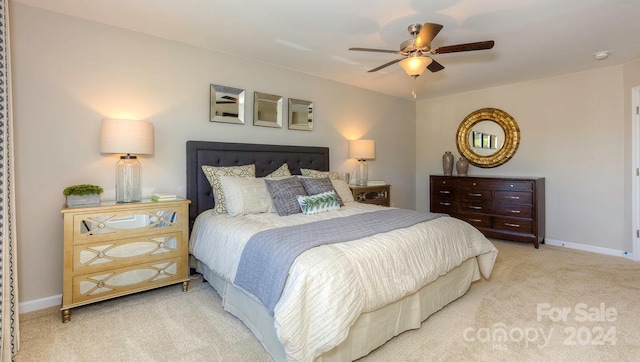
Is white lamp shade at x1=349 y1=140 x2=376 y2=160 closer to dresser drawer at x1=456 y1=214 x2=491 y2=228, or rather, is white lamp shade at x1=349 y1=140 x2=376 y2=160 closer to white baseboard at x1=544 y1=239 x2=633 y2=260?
dresser drawer at x1=456 y1=214 x2=491 y2=228

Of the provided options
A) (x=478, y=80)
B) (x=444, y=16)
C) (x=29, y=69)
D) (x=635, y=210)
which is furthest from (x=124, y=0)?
(x=635, y=210)

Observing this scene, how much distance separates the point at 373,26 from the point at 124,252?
9.43ft

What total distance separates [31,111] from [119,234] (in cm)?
120

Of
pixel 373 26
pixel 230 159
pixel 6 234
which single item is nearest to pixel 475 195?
pixel 373 26

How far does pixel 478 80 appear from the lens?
14.5 feet

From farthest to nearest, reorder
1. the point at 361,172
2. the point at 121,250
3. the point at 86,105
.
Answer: the point at 361,172 < the point at 86,105 < the point at 121,250

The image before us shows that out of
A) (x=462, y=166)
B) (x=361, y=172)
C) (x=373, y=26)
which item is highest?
(x=373, y=26)

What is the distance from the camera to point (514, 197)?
4.22 m

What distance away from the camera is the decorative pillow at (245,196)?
2775mm

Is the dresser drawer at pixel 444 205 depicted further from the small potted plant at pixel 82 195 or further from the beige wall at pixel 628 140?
the small potted plant at pixel 82 195

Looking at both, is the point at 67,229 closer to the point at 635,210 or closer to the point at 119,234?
the point at 119,234

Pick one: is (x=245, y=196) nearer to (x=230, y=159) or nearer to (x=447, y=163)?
(x=230, y=159)

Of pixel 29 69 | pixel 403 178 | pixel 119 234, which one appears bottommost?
pixel 119 234

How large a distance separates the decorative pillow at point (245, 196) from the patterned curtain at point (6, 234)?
1441mm
